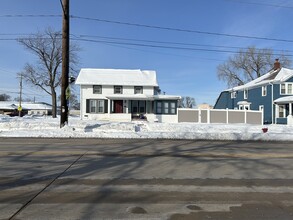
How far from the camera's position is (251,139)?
762 inches

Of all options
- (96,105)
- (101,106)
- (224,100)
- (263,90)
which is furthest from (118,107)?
(224,100)

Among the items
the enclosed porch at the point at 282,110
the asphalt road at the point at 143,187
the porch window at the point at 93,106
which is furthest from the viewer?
the porch window at the point at 93,106

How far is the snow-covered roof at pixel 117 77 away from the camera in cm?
4122

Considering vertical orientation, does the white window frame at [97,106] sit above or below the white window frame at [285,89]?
below

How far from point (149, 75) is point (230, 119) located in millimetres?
14367

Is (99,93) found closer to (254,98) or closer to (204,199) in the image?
(254,98)

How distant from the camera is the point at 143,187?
652cm

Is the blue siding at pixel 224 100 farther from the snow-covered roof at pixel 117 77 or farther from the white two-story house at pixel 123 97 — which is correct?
the white two-story house at pixel 123 97

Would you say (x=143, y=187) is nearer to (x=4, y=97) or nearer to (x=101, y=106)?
(x=101, y=106)

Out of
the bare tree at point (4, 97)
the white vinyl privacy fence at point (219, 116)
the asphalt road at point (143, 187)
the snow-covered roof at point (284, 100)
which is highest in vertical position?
the bare tree at point (4, 97)

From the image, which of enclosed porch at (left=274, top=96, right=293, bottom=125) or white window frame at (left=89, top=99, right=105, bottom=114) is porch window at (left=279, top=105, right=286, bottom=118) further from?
white window frame at (left=89, top=99, right=105, bottom=114)

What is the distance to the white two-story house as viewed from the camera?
3816cm

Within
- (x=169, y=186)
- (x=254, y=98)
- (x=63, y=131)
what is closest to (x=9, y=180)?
(x=169, y=186)

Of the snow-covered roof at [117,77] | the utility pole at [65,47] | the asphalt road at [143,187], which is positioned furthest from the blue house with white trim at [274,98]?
the asphalt road at [143,187]
